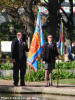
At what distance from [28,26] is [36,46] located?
1162 cm

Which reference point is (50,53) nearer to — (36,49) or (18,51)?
(36,49)

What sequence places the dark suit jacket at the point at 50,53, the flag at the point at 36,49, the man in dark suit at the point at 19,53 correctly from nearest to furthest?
1. the dark suit jacket at the point at 50,53
2. the man in dark suit at the point at 19,53
3. the flag at the point at 36,49

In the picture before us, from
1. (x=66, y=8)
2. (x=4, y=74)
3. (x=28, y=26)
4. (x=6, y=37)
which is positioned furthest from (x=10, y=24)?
(x=4, y=74)

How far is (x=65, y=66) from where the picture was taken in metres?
28.1

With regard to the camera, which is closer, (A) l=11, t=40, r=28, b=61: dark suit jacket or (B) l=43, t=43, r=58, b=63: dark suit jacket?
(B) l=43, t=43, r=58, b=63: dark suit jacket

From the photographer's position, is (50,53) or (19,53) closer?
(50,53)

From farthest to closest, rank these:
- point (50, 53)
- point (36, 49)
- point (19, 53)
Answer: point (36, 49)
point (19, 53)
point (50, 53)

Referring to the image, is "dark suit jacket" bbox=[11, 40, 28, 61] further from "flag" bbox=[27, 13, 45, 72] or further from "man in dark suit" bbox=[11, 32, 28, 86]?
"flag" bbox=[27, 13, 45, 72]

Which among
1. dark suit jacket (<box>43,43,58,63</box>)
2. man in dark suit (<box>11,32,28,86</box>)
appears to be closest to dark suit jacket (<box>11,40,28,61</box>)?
man in dark suit (<box>11,32,28,86</box>)

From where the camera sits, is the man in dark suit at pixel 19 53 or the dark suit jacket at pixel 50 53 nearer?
the dark suit jacket at pixel 50 53

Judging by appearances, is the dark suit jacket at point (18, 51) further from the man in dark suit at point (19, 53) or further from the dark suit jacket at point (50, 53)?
the dark suit jacket at point (50, 53)

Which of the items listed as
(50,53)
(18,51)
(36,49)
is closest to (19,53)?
(18,51)

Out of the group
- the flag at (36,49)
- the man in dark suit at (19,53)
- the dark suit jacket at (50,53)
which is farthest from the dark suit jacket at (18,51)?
Result: the dark suit jacket at (50,53)

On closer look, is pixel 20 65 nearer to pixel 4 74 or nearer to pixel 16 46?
pixel 16 46
